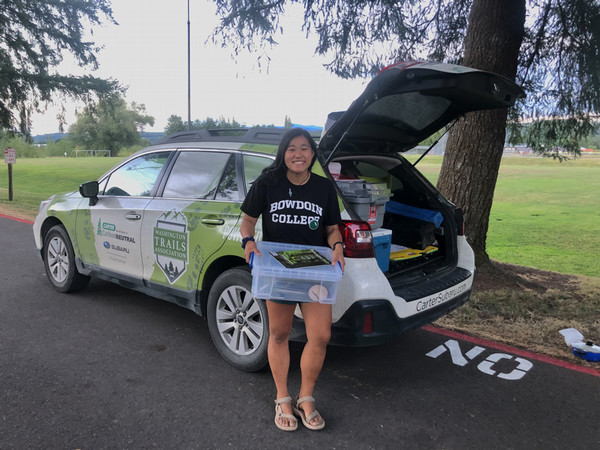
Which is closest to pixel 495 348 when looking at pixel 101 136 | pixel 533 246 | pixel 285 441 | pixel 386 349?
pixel 386 349

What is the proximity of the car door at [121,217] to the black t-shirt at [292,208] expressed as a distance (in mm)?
1784

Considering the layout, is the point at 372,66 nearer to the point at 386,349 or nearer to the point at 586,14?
the point at 586,14

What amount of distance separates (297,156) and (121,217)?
233 cm

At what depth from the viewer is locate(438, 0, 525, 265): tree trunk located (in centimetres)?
594

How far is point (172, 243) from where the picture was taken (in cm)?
380

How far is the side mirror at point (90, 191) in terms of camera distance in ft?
14.8

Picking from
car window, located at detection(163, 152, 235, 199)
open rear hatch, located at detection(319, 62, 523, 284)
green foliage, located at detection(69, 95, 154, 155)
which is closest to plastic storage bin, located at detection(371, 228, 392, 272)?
open rear hatch, located at detection(319, 62, 523, 284)

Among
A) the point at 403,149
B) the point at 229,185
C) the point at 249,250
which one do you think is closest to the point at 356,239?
the point at 249,250

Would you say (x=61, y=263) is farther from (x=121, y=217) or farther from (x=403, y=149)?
(x=403, y=149)

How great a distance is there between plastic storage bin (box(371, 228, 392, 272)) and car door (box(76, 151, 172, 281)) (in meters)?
2.04

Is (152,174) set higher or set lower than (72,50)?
lower

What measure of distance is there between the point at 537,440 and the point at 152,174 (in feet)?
11.7

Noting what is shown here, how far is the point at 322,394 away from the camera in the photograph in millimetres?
3152

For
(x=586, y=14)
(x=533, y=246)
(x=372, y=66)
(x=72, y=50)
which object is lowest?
(x=533, y=246)
